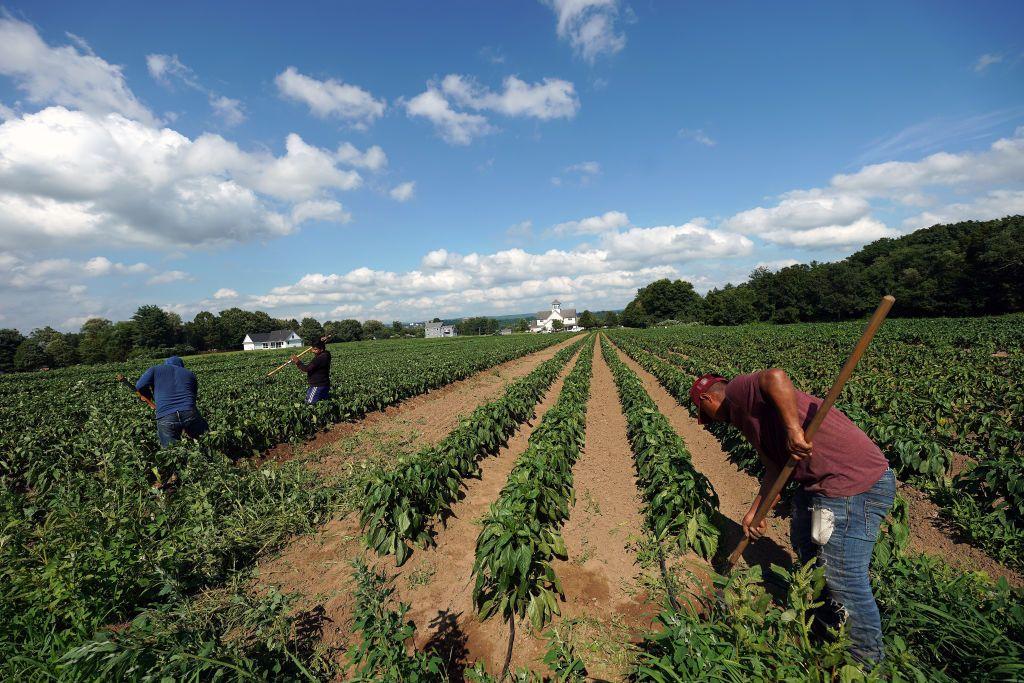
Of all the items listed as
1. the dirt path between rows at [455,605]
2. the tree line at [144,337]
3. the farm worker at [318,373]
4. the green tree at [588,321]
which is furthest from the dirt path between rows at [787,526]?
the green tree at [588,321]

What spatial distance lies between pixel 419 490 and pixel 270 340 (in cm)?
12138

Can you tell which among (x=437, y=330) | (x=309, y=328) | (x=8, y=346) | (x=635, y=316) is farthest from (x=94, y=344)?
(x=635, y=316)

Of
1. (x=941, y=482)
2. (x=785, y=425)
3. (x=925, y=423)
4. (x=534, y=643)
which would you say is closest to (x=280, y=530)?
(x=534, y=643)

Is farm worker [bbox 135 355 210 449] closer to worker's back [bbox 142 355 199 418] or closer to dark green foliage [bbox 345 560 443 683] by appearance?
worker's back [bbox 142 355 199 418]

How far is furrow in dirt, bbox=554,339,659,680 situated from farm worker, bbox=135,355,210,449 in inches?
276

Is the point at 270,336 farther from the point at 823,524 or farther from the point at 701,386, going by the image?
the point at 823,524

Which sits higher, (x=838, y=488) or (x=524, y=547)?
(x=838, y=488)

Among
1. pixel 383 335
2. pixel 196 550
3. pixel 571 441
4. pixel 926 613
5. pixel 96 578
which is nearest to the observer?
pixel 926 613

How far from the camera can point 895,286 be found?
5728 centimetres

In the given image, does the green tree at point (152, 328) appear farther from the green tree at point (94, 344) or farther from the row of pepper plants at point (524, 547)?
the row of pepper plants at point (524, 547)

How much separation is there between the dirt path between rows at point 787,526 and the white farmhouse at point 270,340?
379ft

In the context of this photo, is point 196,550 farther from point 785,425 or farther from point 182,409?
→ point 785,425

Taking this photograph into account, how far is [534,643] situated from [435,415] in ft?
33.3

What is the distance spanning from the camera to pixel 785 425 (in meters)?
2.61
